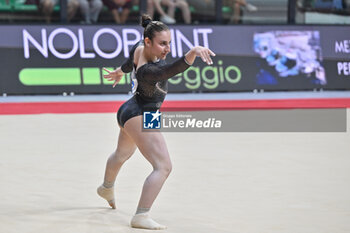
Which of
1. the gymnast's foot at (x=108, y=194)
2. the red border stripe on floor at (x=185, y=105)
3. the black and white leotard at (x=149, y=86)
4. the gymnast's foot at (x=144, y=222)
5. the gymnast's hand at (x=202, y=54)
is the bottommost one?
the red border stripe on floor at (x=185, y=105)

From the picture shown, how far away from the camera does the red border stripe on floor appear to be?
14.2 metres

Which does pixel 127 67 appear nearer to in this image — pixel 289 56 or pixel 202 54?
pixel 202 54

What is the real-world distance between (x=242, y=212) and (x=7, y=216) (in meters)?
2.09

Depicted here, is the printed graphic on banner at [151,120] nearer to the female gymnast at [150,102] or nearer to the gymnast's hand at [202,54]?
the female gymnast at [150,102]

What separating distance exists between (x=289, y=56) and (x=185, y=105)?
4.02 m

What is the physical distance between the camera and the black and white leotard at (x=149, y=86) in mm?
5943

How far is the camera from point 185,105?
15156mm

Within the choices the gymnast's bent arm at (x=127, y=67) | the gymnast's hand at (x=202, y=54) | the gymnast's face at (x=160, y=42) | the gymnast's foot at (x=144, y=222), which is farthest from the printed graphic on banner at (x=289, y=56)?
the gymnast's hand at (x=202, y=54)

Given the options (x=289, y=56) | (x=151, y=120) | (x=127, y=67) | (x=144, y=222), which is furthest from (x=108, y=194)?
(x=289, y=56)

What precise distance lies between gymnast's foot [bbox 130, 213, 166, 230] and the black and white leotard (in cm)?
84

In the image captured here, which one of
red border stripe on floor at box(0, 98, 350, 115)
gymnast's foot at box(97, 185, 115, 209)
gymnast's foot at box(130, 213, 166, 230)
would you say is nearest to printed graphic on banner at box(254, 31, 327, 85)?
red border stripe on floor at box(0, 98, 350, 115)

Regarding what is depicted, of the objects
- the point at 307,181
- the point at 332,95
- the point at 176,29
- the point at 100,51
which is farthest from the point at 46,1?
the point at 307,181

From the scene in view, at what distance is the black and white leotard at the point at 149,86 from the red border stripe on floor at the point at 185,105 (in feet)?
23.9

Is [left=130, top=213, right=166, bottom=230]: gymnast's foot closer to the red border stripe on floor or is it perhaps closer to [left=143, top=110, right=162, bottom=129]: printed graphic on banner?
[left=143, top=110, right=162, bottom=129]: printed graphic on banner
